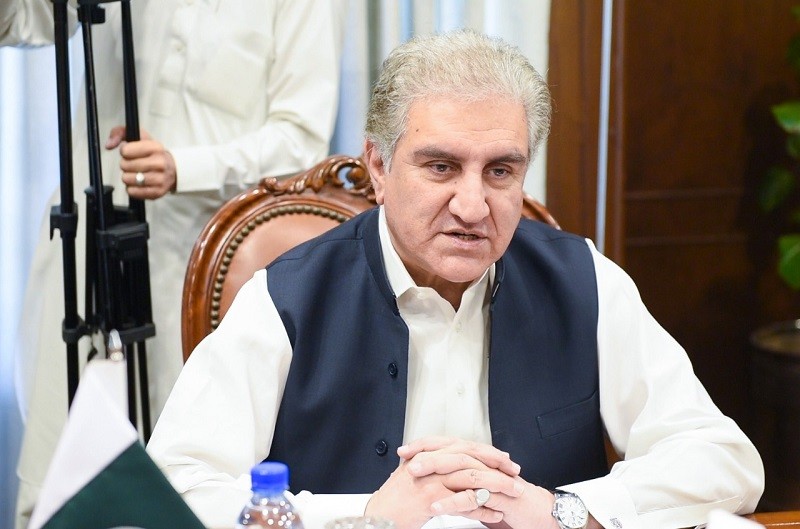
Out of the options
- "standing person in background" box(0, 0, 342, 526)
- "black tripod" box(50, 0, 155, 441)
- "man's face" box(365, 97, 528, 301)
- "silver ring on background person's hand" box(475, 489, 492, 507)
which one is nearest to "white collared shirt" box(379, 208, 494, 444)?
"man's face" box(365, 97, 528, 301)

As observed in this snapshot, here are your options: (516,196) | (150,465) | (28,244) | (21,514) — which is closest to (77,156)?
(28,244)

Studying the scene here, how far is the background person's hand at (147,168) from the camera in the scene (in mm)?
2210

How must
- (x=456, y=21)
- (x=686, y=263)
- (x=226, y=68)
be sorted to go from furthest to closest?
(x=686, y=263) → (x=456, y=21) → (x=226, y=68)

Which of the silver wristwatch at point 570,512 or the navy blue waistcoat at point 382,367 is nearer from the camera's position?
the silver wristwatch at point 570,512

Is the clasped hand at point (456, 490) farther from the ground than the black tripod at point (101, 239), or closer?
closer

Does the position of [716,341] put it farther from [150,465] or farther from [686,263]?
[150,465]

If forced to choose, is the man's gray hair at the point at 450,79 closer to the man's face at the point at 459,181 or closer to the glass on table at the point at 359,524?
the man's face at the point at 459,181

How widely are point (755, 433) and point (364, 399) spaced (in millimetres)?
2366

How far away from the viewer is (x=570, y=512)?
141 cm

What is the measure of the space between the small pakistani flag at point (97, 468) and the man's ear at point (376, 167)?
2.74 ft

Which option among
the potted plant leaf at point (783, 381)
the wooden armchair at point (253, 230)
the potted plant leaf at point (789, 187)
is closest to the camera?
the wooden armchair at point (253, 230)

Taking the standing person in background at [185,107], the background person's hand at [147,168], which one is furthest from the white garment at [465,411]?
the standing person in background at [185,107]

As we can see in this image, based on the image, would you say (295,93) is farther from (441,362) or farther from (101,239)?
(441,362)

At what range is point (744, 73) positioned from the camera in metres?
3.78
